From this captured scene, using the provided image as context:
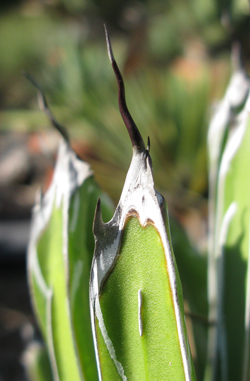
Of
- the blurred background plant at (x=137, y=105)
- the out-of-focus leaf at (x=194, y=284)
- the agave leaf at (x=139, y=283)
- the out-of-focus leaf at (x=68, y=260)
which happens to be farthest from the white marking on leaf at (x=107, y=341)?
the blurred background plant at (x=137, y=105)

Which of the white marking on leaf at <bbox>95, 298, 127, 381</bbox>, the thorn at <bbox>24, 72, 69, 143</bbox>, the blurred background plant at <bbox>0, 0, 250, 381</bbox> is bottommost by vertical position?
the white marking on leaf at <bbox>95, 298, 127, 381</bbox>

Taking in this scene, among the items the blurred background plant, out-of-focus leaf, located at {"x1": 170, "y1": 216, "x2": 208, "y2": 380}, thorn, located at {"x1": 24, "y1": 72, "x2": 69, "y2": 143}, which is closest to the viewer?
thorn, located at {"x1": 24, "y1": 72, "x2": 69, "y2": 143}

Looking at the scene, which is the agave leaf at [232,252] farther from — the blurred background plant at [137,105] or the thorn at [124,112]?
the blurred background plant at [137,105]

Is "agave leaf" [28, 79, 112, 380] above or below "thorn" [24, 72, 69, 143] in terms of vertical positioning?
below

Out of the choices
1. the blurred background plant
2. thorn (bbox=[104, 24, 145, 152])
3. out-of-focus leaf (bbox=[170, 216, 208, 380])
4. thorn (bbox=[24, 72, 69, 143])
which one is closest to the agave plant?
thorn (bbox=[104, 24, 145, 152])

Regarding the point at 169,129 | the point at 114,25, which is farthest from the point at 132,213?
the point at 114,25

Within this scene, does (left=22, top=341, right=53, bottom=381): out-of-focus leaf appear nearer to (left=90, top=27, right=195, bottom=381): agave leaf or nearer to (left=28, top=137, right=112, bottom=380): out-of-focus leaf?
(left=28, top=137, right=112, bottom=380): out-of-focus leaf
